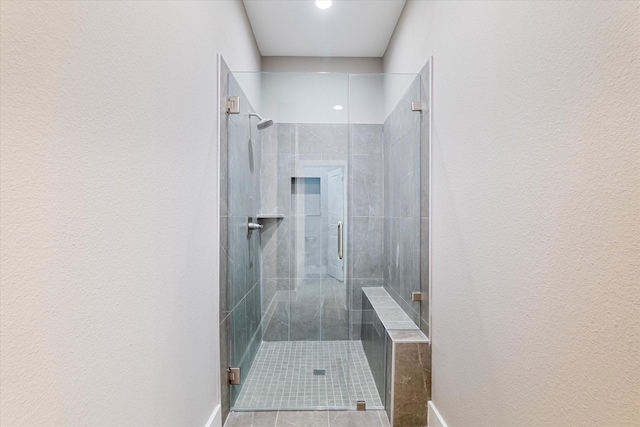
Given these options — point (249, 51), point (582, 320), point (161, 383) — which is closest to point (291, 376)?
point (161, 383)

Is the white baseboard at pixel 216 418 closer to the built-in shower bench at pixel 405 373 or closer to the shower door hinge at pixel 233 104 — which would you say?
the built-in shower bench at pixel 405 373

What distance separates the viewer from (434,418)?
186cm

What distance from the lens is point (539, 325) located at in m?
0.99

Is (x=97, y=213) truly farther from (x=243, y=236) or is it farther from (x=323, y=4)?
(x=323, y=4)

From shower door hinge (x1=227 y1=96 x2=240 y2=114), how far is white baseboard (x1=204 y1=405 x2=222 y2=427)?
1703 mm

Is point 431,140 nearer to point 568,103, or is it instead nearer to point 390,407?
point 568,103

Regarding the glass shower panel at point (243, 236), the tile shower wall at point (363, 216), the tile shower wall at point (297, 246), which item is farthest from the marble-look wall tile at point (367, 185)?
the glass shower panel at point (243, 236)

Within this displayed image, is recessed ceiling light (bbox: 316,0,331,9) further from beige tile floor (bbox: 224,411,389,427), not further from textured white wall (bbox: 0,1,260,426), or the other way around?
beige tile floor (bbox: 224,411,389,427)

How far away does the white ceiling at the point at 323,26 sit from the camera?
2576 mm

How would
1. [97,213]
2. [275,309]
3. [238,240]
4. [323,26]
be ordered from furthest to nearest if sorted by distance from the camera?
[323,26]
[275,309]
[238,240]
[97,213]

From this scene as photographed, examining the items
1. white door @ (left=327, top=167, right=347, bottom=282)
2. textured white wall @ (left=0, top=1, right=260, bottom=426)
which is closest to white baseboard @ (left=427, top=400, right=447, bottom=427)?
white door @ (left=327, top=167, right=347, bottom=282)

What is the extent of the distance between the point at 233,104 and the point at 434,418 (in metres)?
2.15

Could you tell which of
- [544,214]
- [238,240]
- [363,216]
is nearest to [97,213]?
[544,214]

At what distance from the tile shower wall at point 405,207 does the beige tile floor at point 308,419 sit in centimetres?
65
